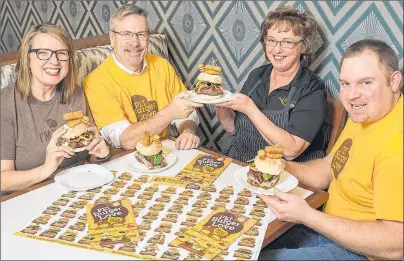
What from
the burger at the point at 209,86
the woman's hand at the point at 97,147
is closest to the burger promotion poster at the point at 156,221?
the woman's hand at the point at 97,147

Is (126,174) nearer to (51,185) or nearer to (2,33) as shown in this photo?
(51,185)

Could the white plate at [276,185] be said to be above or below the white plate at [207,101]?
below

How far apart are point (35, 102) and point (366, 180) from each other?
1.24m

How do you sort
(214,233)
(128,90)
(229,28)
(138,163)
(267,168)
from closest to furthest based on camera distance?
(214,233)
(267,168)
(138,163)
(128,90)
(229,28)

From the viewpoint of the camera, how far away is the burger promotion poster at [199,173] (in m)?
1.64

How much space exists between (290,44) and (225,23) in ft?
2.31

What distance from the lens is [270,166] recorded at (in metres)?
1.53

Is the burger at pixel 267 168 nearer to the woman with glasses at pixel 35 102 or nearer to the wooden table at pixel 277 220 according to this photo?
the wooden table at pixel 277 220

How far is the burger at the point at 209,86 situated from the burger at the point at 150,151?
1.30 feet

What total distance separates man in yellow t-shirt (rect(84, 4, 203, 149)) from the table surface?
186 millimetres

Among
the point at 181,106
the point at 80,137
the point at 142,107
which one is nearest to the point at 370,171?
the point at 181,106

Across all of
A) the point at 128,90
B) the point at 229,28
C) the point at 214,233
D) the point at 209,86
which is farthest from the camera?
the point at 229,28

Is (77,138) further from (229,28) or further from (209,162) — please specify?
(229,28)

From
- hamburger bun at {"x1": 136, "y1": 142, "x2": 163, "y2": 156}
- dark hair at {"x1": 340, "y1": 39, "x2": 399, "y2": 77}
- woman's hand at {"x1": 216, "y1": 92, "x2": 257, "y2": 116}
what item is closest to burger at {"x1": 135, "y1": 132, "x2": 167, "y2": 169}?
hamburger bun at {"x1": 136, "y1": 142, "x2": 163, "y2": 156}
